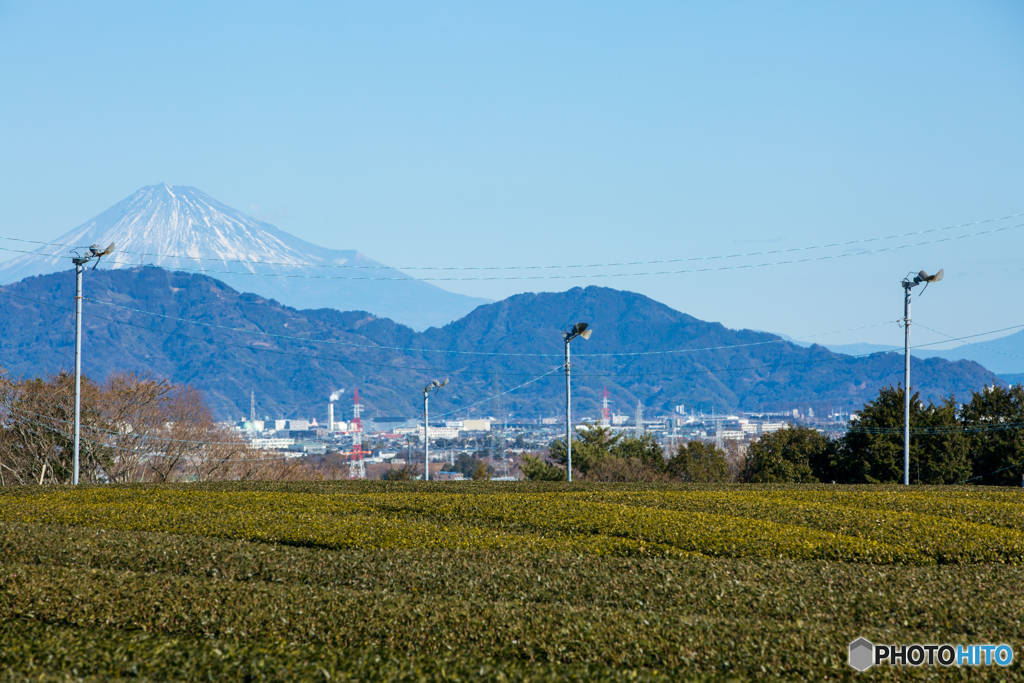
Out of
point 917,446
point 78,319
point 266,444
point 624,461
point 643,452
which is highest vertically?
point 78,319

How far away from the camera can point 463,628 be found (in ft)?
23.0

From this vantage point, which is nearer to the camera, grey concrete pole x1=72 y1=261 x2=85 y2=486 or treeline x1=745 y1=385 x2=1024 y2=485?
grey concrete pole x1=72 y1=261 x2=85 y2=486

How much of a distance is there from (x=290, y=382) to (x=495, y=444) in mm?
104239

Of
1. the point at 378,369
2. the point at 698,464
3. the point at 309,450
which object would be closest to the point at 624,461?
the point at 698,464

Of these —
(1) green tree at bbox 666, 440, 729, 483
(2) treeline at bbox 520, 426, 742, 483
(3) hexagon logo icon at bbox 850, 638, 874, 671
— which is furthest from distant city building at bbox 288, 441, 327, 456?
(3) hexagon logo icon at bbox 850, 638, 874, 671

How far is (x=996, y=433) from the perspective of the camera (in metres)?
34.2

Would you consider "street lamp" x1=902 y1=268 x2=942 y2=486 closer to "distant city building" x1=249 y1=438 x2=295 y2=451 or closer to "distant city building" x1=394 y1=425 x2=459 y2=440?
"distant city building" x1=249 y1=438 x2=295 y2=451

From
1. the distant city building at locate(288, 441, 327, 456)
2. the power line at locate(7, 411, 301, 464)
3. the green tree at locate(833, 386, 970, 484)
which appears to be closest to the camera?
the power line at locate(7, 411, 301, 464)

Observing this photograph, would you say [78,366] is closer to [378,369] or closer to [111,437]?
[111,437]

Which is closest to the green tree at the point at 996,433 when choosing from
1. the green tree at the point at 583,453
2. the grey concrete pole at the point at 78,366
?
the green tree at the point at 583,453

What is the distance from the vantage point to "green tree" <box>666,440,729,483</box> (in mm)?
39656

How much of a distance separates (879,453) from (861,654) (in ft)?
96.7

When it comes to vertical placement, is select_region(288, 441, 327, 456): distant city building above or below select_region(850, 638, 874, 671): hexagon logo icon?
below

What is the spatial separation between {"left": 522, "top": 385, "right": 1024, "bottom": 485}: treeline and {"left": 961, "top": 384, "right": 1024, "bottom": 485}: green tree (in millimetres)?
37
